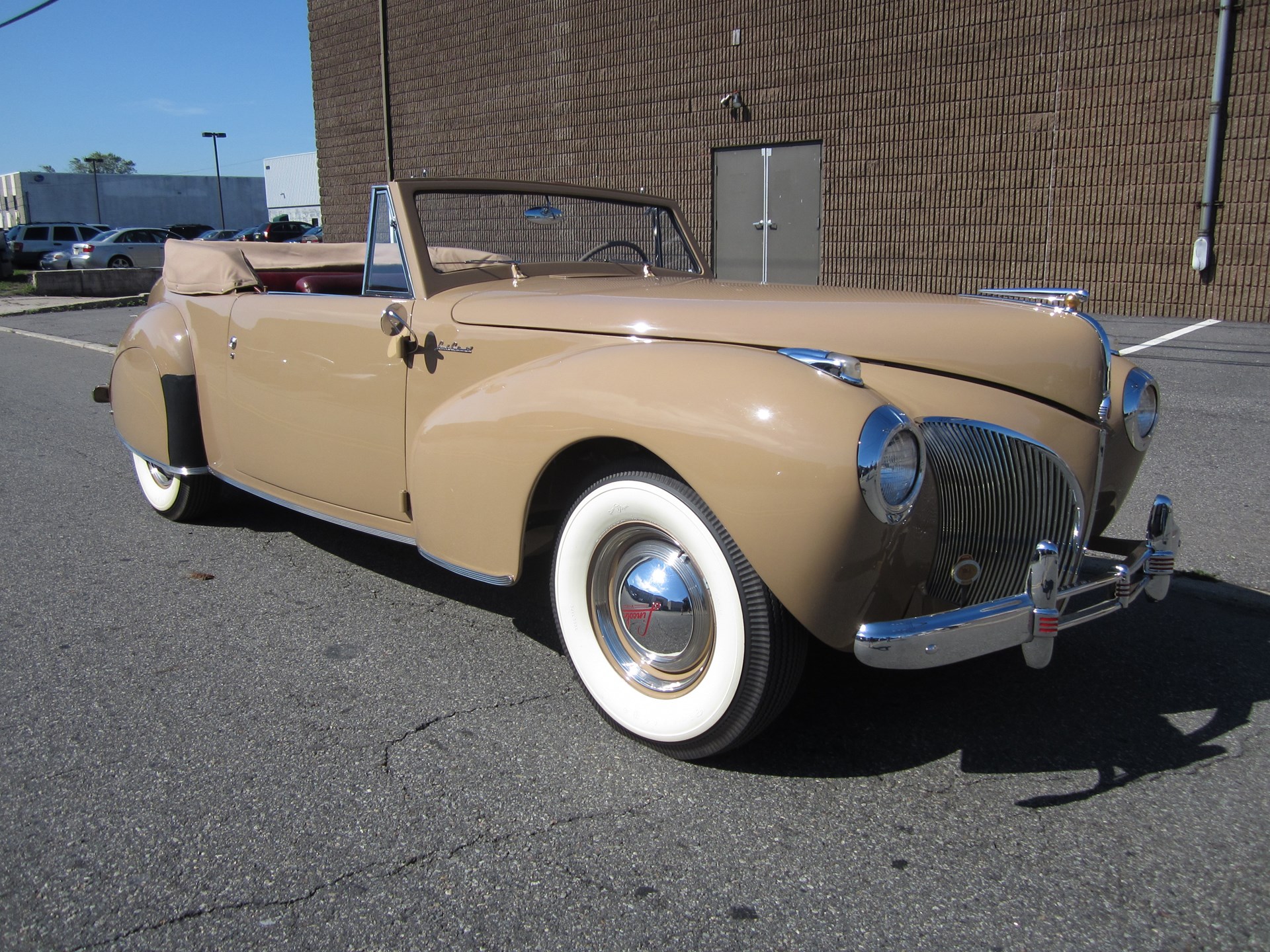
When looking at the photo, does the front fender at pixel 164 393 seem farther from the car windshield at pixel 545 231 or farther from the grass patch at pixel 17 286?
the grass patch at pixel 17 286

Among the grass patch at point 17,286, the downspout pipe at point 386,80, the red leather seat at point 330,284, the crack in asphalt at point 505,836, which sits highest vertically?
the downspout pipe at point 386,80

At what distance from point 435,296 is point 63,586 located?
1.77m

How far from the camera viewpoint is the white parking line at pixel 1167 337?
26.7ft

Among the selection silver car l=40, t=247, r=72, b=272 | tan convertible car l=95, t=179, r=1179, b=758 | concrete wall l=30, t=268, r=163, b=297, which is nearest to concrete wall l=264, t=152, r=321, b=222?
silver car l=40, t=247, r=72, b=272

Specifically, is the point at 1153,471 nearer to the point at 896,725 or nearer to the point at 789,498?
the point at 896,725

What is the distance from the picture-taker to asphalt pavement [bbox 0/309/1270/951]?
1732 millimetres

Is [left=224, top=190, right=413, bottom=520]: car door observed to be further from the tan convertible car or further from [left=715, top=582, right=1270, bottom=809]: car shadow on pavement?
[left=715, top=582, right=1270, bottom=809]: car shadow on pavement

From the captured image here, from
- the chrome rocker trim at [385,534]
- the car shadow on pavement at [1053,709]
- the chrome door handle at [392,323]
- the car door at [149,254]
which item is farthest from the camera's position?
the car door at [149,254]

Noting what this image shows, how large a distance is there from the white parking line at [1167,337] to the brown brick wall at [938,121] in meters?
0.43

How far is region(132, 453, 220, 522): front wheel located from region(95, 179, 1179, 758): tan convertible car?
1.00 meters

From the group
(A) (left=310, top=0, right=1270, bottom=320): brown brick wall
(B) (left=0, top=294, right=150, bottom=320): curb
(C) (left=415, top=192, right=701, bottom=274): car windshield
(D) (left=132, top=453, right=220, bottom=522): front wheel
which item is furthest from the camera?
(B) (left=0, top=294, right=150, bottom=320): curb

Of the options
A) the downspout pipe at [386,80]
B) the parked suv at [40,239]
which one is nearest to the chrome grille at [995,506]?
the downspout pipe at [386,80]

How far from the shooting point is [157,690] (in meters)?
2.63

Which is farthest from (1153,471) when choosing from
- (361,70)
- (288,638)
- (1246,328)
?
(361,70)
